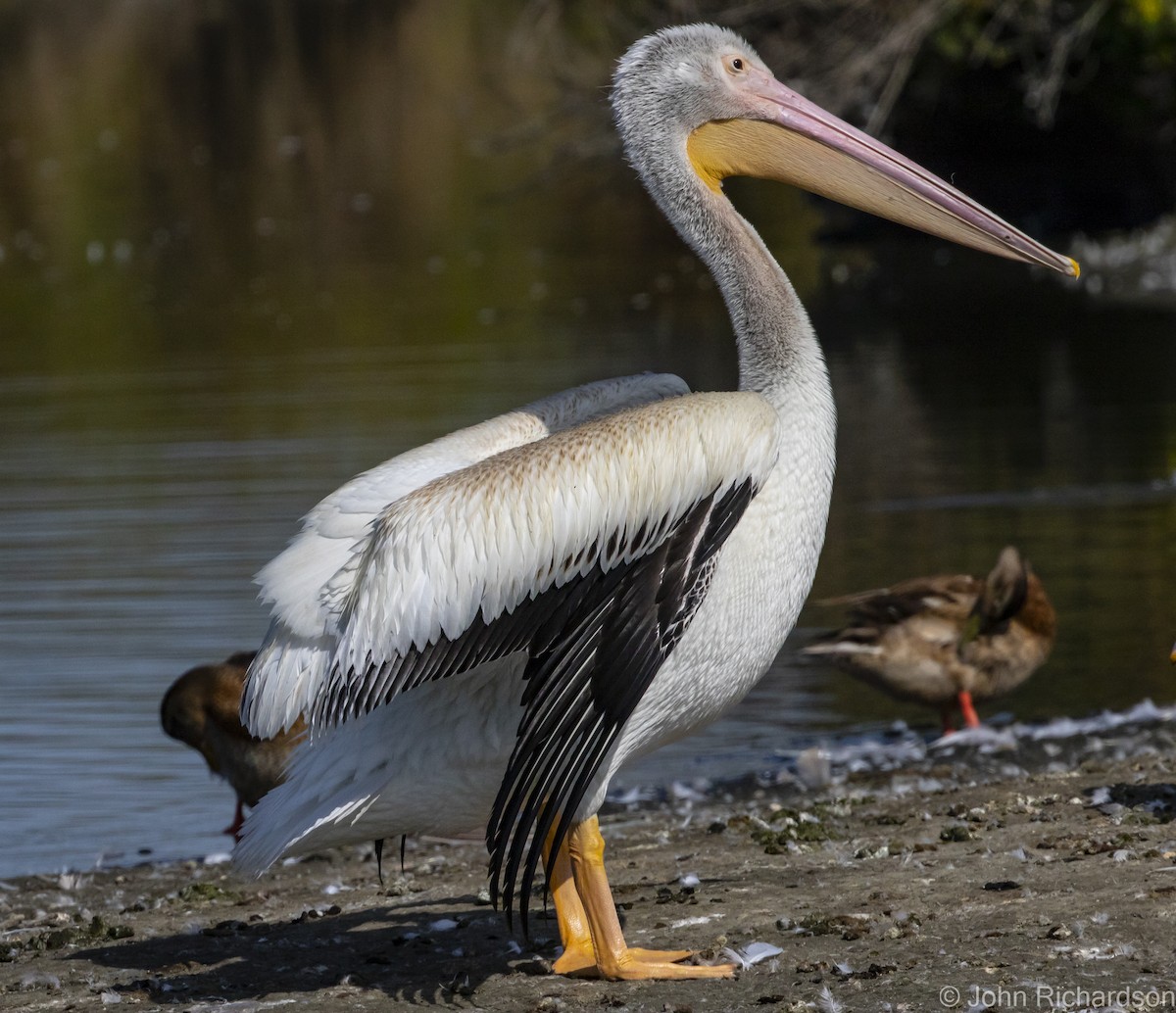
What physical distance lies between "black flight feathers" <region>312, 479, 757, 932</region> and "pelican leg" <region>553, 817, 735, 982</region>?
0.17m

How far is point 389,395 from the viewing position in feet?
39.1

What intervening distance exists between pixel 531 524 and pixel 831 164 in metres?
1.18

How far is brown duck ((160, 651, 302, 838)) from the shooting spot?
5.18 m

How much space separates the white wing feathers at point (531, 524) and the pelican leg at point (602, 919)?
1.66 feet

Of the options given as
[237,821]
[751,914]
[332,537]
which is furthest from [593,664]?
[237,821]

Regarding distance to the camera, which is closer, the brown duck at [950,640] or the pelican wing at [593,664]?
the pelican wing at [593,664]

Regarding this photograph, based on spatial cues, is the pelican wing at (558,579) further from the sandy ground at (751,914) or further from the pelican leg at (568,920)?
the sandy ground at (751,914)

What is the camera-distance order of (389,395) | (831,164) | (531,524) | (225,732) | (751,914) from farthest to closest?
1. (389,395)
2. (225,732)
3. (831,164)
4. (751,914)
5. (531,524)

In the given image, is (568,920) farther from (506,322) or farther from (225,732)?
(506,322)

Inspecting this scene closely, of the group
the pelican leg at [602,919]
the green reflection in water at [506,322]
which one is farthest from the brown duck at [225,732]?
the green reflection in water at [506,322]

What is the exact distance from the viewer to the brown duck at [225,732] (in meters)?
5.18

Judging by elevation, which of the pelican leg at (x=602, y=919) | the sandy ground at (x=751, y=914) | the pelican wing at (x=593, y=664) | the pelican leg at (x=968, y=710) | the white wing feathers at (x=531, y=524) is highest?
the white wing feathers at (x=531, y=524)

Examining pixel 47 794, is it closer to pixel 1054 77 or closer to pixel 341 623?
pixel 341 623

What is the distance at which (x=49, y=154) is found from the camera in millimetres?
26812
